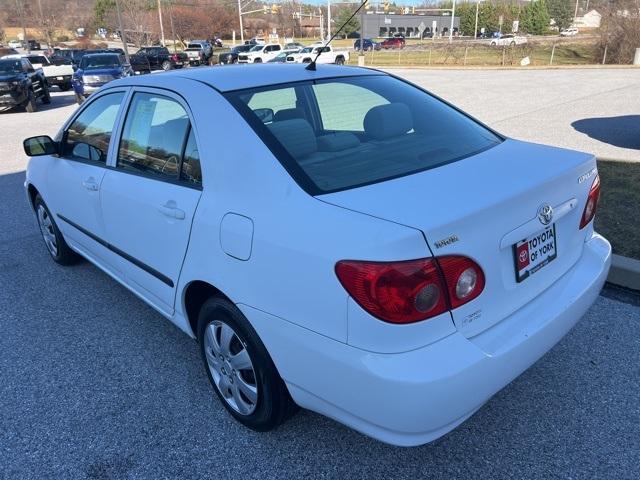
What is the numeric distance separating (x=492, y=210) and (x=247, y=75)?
61.3 inches

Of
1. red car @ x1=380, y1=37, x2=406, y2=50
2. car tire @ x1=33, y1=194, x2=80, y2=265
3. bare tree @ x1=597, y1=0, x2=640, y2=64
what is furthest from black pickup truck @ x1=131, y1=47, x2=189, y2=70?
red car @ x1=380, y1=37, x2=406, y2=50

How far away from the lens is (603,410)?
8.49ft

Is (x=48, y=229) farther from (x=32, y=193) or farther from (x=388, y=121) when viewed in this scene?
(x=388, y=121)

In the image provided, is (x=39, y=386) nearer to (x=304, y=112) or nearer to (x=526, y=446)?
(x=304, y=112)

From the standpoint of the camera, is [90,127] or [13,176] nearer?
[90,127]

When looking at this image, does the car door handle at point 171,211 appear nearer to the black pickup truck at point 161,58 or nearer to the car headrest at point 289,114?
the car headrest at point 289,114

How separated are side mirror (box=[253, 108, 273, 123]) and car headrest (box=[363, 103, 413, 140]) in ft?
1.91

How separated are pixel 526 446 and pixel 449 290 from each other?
42.6 inches

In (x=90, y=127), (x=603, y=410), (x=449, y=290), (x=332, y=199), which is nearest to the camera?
(x=449, y=290)

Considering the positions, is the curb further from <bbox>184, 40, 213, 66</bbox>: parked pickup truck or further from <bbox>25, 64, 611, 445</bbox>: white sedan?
<bbox>184, 40, 213, 66</bbox>: parked pickup truck

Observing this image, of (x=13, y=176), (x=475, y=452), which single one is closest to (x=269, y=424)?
(x=475, y=452)

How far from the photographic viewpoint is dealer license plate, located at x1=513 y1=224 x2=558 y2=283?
2.04 meters

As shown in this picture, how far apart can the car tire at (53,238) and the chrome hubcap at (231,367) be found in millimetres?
2413

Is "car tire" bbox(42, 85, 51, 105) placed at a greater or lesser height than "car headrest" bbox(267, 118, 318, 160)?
lesser
